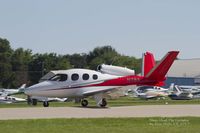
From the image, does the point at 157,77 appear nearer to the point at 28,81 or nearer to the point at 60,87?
the point at 60,87

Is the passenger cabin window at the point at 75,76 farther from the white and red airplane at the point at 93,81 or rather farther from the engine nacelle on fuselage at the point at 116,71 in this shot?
the engine nacelle on fuselage at the point at 116,71

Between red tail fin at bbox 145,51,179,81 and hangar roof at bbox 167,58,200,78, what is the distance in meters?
107

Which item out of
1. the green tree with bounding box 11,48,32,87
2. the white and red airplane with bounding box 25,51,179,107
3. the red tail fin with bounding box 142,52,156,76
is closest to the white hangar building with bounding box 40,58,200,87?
the green tree with bounding box 11,48,32,87

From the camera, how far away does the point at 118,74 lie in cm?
3431

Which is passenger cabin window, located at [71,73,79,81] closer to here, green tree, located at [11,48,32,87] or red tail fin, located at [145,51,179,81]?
red tail fin, located at [145,51,179,81]

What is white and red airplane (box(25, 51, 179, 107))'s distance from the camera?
3319cm

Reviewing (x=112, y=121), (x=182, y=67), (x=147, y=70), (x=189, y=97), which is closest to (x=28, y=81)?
(x=182, y=67)

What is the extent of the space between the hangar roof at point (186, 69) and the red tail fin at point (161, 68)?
107m

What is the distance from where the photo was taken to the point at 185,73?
14550 cm

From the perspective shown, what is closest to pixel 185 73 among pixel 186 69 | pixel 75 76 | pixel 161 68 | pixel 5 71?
pixel 186 69

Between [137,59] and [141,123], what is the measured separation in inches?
6128

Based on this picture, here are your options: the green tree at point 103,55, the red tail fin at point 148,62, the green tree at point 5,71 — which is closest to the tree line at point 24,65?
the green tree at point 5,71

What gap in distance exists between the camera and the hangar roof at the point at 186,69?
473 feet

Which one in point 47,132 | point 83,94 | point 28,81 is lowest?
point 47,132
